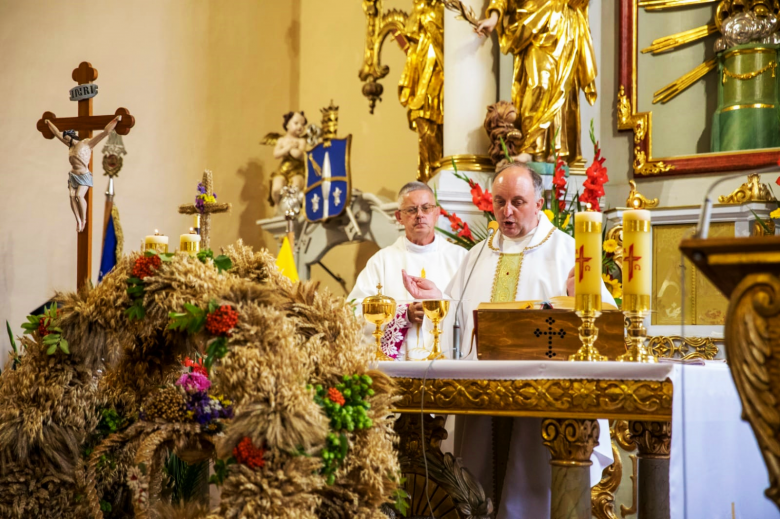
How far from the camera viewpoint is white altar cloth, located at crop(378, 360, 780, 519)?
2539 millimetres

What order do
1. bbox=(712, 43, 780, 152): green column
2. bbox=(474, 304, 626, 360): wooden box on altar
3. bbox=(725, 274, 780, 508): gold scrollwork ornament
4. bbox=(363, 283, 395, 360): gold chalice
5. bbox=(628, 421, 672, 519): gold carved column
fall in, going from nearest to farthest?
1. bbox=(725, 274, 780, 508): gold scrollwork ornament
2. bbox=(474, 304, 626, 360): wooden box on altar
3. bbox=(363, 283, 395, 360): gold chalice
4. bbox=(628, 421, 672, 519): gold carved column
5. bbox=(712, 43, 780, 152): green column

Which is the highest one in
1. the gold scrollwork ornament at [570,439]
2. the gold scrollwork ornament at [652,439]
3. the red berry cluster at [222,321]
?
the red berry cluster at [222,321]

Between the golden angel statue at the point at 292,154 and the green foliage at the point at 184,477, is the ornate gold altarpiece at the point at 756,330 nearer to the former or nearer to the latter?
the green foliage at the point at 184,477

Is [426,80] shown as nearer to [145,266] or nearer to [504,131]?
[504,131]

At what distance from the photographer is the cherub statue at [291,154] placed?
830 centimetres

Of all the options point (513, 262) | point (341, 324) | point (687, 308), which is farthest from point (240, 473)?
point (687, 308)

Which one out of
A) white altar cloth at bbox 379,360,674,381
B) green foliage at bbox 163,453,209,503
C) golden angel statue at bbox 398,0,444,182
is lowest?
green foliage at bbox 163,453,209,503

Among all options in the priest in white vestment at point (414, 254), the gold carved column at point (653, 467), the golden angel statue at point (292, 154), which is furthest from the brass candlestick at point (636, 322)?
the golden angel statue at point (292, 154)

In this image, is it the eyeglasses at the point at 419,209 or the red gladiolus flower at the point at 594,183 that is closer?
the red gladiolus flower at the point at 594,183

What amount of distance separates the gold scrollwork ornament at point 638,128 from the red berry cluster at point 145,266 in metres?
4.29

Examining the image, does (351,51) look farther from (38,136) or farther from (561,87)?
(561,87)

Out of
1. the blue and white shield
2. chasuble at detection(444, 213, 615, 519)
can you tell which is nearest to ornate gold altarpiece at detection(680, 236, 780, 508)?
chasuble at detection(444, 213, 615, 519)

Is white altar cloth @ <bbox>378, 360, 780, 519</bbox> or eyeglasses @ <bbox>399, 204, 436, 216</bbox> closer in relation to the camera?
white altar cloth @ <bbox>378, 360, 780, 519</bbox>

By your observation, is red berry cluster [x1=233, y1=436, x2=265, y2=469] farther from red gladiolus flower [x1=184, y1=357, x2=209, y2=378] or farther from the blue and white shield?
the blue and white shield
